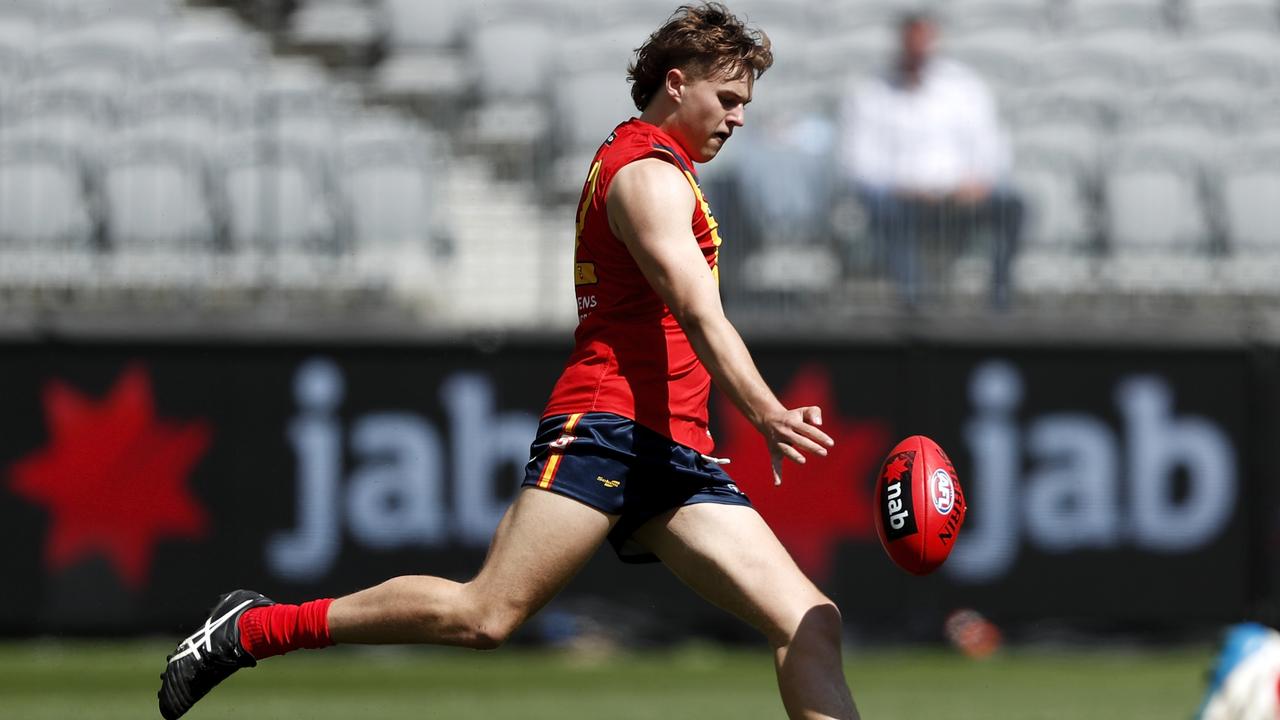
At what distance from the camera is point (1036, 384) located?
12.0 m

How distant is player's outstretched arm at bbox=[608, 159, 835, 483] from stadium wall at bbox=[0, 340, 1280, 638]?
255 inches

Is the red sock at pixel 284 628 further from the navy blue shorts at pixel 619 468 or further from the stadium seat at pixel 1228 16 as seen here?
the stadium seat at pixel 1228 16

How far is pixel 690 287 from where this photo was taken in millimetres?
5160

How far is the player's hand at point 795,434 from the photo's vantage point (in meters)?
4.93

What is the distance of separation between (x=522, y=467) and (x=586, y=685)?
202cm

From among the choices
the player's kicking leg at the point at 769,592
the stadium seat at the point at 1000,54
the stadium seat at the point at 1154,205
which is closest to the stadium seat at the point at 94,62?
the stadium seat at the point at 1000,54

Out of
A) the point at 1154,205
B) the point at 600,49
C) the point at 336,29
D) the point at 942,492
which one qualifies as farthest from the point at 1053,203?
the point at 942,492

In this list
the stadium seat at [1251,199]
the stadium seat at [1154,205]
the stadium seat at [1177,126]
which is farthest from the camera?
the stadium seat at [1177,126]

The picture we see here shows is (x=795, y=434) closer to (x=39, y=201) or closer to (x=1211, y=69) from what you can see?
(x=39, y=201)

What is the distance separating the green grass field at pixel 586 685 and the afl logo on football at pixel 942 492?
332 centimetres

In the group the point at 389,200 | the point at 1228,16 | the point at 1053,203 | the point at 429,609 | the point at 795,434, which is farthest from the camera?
the point at 1228,16

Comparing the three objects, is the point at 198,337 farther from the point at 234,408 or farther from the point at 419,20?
the point at 419,20

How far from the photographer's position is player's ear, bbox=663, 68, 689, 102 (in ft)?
18.5

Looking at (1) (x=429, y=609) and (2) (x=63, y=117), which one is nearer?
(1) (x=429, y=609)
